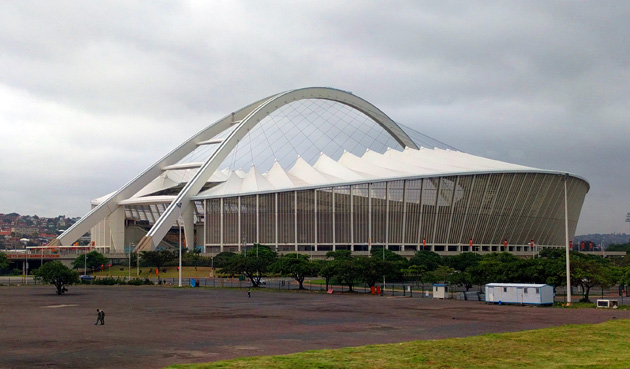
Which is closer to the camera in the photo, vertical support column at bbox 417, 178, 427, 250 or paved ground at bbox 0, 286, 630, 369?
paved ground at bbox 0, 286, 630, 369

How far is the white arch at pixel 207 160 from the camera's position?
8977 cm

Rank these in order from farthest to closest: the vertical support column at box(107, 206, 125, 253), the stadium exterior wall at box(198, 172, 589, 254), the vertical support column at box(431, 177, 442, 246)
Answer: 1. the vertical support column at box(107, 206, 125, 253)
2. the stadium exterior wall at box(198, 172, 589, 254)
3. the vertical support column at box(431, 177, 442, 246)

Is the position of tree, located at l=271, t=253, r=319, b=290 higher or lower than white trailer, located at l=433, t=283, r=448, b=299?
higher

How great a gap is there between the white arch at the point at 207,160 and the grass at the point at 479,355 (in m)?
70.3

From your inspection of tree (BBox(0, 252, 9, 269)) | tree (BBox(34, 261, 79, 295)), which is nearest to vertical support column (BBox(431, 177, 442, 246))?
tree (BBox(34, 261, 79, 295))

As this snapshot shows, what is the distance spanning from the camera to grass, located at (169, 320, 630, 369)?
1641 centimetres

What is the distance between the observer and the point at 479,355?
17953 mm

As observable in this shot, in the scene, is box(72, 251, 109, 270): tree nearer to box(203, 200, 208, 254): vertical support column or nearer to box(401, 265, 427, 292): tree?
box(203, 200, 208, 254): vertical support column

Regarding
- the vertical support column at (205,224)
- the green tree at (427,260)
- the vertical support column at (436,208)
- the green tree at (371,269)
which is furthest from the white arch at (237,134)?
the green tree at (371,269)

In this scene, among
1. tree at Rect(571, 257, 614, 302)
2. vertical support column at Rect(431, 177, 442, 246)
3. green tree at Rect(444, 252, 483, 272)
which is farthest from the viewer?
vertical support column at Rect(431, 177, 442, 246)

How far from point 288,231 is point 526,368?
76.1m

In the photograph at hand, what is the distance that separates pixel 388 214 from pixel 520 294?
51.1 metres

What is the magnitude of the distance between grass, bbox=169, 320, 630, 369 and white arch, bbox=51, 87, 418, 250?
70271 mm

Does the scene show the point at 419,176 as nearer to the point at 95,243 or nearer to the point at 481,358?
the point at 95,243
